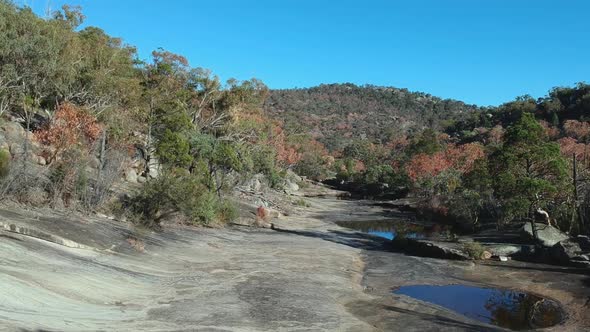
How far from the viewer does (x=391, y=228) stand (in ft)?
164

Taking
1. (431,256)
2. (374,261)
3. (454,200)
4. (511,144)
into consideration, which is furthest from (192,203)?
(454,200)

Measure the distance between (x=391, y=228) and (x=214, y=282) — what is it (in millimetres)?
33412

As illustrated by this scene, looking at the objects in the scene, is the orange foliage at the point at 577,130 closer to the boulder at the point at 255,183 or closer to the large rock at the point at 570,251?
the boulder at the point at 255,183

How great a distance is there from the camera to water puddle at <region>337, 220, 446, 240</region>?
45.1 meters

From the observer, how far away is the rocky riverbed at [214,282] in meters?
12.9

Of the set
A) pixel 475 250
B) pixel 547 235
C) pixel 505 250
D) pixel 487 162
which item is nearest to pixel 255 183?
pixel 487 162

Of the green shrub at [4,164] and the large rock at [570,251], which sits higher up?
the green shrub at [4,164]

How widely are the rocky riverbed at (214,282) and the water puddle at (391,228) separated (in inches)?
578

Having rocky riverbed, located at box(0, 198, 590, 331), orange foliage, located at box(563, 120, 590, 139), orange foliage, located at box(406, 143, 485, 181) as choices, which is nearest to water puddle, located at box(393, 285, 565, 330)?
rocky riverbed, located at box(0, 198, 590, 331)

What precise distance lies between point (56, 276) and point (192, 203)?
1774 cm

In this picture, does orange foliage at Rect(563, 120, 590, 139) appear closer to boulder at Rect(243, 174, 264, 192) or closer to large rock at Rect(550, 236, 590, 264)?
boulder at Rect(243, 174, 264, 192)

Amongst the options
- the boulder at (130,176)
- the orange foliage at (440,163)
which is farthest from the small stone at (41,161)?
the orange foliage at (440,163)

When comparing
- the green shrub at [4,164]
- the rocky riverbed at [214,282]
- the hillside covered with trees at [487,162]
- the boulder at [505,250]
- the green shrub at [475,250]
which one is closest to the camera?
the rocky riverbed at [214,282]

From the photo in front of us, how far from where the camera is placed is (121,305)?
14.2 m
